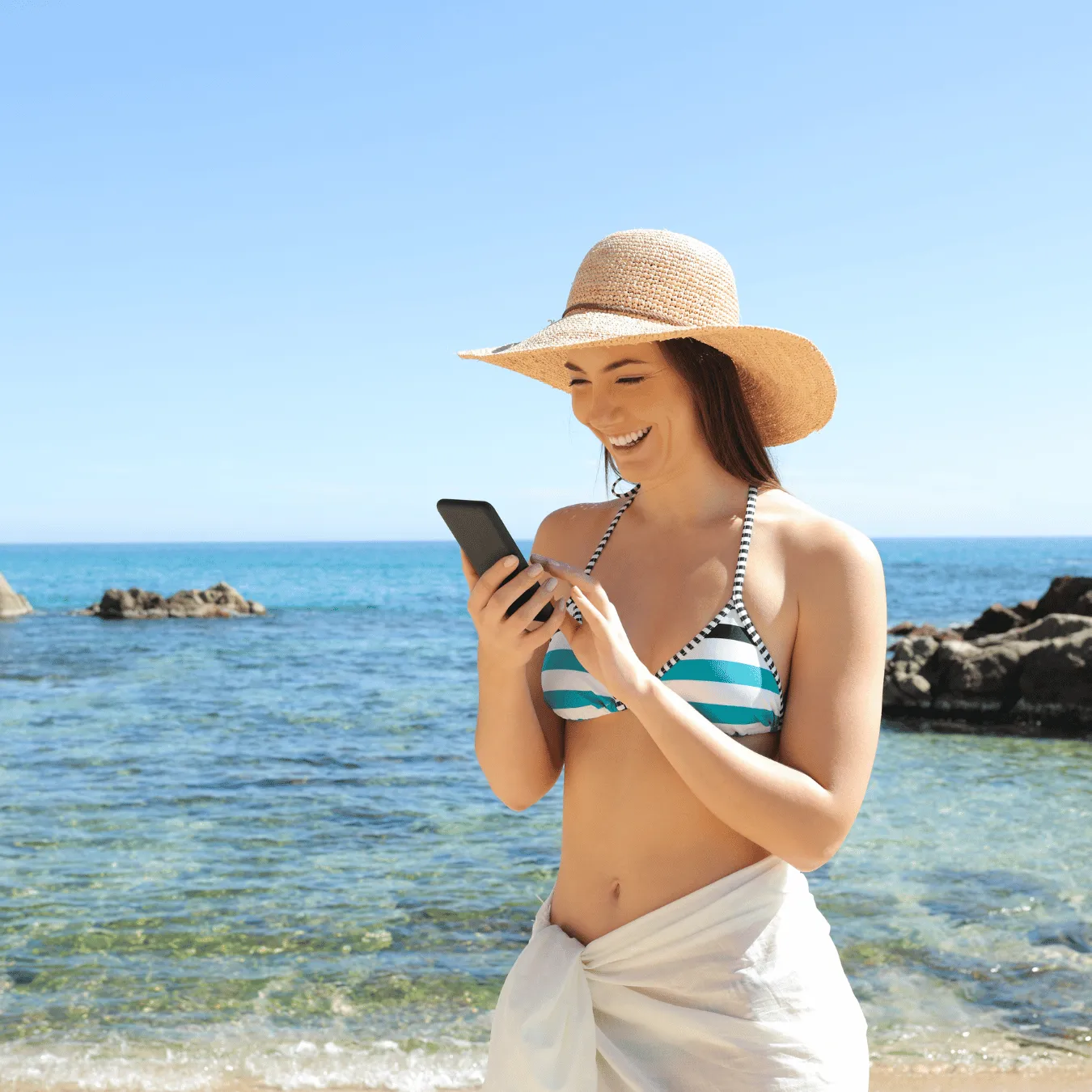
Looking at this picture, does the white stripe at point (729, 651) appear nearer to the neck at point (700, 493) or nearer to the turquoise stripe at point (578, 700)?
the turquoise stripe at point (578, 700)

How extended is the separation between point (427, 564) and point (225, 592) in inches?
2884

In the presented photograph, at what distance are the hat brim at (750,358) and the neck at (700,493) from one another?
9.5 inches

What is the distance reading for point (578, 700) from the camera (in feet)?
7.84

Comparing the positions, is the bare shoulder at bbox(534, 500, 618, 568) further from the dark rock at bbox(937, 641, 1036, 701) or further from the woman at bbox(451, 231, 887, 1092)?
the dark rock at bbox(937, 641, 1036, 701)

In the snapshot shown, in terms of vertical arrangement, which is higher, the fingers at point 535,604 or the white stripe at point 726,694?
the fingers at point 535,604

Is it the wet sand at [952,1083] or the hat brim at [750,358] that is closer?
the hat brim at [750,358]

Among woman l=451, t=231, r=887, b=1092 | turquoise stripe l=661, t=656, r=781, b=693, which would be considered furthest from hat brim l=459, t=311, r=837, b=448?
turquoise stripe l=661, t=656, r=781, b=693

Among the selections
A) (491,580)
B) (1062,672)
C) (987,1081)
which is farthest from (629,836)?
(1062,672)

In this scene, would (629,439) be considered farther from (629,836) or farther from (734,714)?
(629,836)

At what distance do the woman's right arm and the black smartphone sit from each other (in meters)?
0.03

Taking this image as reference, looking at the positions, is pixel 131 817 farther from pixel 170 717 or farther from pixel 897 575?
pixel 897 575

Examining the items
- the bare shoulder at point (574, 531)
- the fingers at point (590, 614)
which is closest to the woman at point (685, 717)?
the fingers at point (590, 614)

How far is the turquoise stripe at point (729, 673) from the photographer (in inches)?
87.0

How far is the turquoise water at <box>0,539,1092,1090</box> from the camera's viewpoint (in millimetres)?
6031
